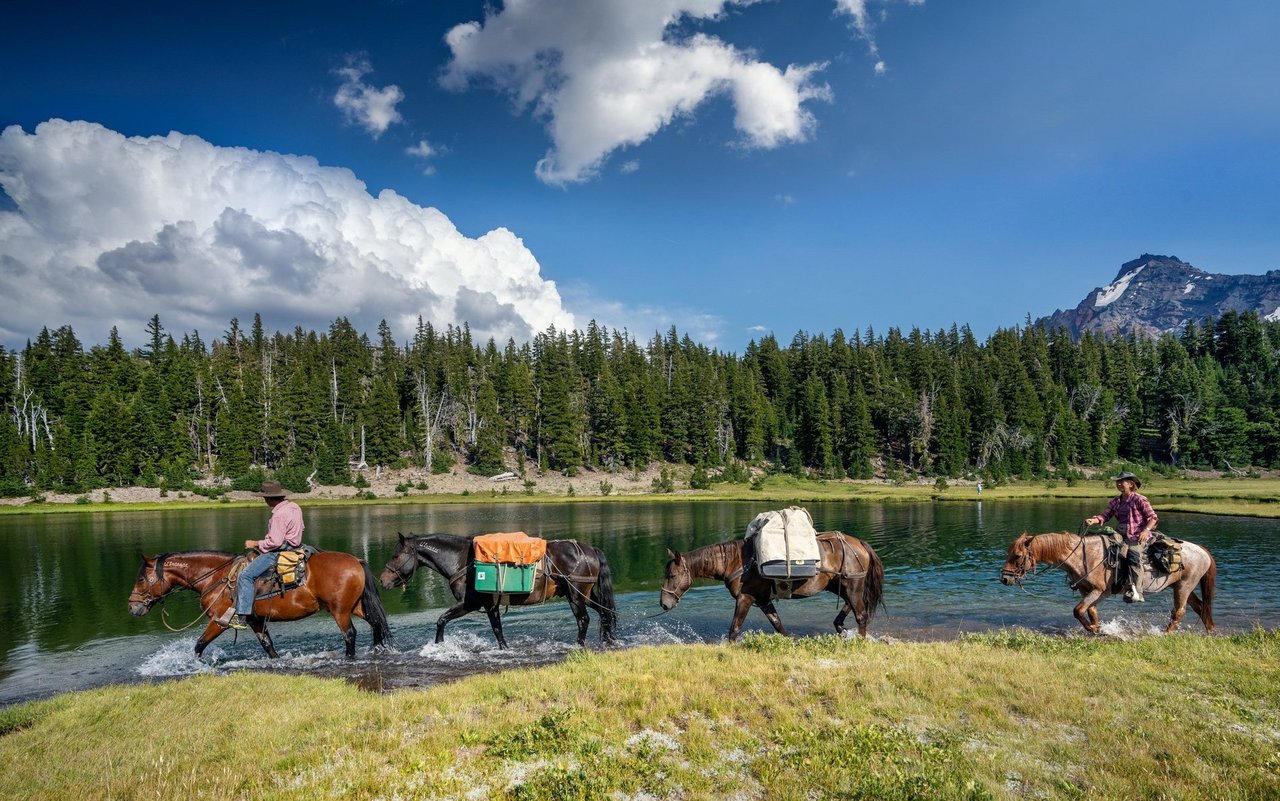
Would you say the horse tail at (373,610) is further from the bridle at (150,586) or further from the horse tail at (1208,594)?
the horse tail at (1208,594)

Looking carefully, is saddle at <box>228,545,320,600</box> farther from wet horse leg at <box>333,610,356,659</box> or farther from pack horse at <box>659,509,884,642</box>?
pack horse at <box>659,509,884,642</box>

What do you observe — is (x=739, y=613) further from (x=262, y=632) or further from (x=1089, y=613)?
(x=262, y=632)

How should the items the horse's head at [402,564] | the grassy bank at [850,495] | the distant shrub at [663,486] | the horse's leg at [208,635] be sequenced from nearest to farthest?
the horse's leg at [208,635] < the horse's head at [402,564] < the grassy bank at [850,495] < the distant shrub at [663,486]

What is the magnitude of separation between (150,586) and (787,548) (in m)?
13.5

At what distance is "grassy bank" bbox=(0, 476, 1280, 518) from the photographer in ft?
193

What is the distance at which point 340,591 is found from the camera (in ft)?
44.8

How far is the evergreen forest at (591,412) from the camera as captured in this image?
261 ft

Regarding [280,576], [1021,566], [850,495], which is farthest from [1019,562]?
[850,495]

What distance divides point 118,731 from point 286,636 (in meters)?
8.48

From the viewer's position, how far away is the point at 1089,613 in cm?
1432

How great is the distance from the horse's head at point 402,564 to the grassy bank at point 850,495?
54486mm

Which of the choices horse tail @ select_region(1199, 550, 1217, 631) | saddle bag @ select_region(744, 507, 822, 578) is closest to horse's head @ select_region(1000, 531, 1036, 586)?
horse tail @ select_region(1199, 550, 1217, 631)

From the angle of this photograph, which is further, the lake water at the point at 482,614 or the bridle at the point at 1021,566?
the bridle at the point at 1021,566

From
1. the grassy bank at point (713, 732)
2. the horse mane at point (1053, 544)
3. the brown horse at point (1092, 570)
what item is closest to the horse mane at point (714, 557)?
the grassy bank at point (713, 732)
